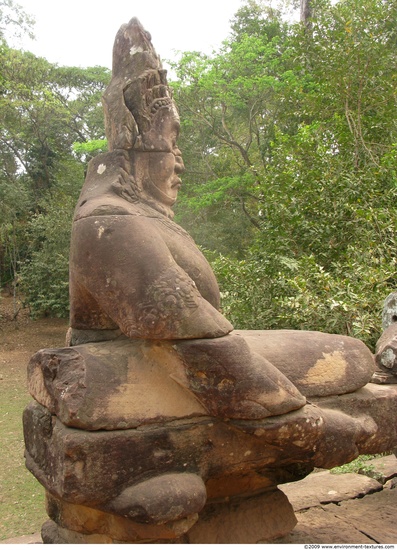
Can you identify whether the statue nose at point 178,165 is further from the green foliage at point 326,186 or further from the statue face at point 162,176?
the green foliage at point 326,186

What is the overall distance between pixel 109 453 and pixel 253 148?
1252 cm

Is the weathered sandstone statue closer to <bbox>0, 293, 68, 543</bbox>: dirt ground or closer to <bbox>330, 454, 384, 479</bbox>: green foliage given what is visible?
<bbox>330, 454, 384, 479</bbox>: green foliage

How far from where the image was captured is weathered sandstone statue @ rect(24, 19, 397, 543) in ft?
7.11

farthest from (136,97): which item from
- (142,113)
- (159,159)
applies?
(159,159)

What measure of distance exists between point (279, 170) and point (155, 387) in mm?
5504

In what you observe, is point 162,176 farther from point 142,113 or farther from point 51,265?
point 51,265

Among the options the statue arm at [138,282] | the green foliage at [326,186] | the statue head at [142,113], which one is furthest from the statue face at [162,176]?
the green foliage at [326,186]

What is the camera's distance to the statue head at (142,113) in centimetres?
271

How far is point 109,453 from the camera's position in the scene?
214 cm

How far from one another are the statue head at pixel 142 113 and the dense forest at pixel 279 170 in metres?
3.01

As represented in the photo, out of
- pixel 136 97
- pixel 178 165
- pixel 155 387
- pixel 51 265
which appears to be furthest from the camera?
pixel 51 265

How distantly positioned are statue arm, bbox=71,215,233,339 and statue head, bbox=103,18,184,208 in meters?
0.45

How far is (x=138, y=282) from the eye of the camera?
2.25 meters

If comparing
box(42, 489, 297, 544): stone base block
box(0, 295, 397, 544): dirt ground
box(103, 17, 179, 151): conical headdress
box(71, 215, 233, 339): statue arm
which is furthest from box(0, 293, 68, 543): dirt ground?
box(103, 17, 179, 151): conical headdress
